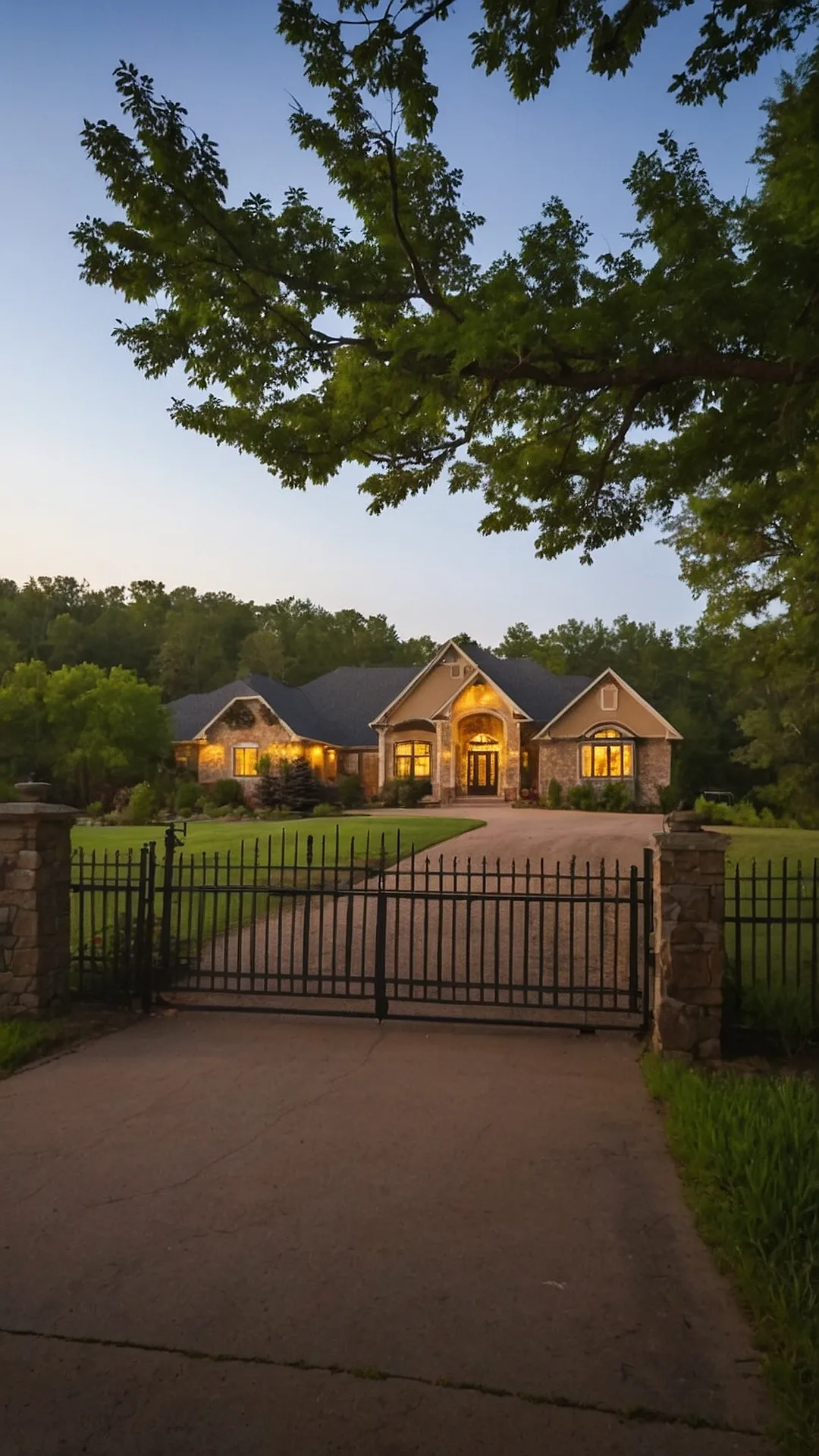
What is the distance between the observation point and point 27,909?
8148mm

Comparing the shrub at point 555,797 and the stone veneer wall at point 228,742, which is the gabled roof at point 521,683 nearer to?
the shrub at point 555,797

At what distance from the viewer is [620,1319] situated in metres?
3.86

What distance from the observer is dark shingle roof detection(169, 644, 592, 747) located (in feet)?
131

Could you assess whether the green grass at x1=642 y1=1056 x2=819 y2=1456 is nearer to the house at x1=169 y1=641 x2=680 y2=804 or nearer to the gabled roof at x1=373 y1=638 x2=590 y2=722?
the house at x1=169 y1=641 x2=680 y2=804

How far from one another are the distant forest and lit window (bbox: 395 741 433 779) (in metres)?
15.8

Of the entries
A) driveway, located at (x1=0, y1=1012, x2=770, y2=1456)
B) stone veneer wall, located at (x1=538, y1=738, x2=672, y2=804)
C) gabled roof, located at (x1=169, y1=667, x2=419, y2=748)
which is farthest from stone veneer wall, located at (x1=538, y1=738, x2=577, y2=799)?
driveway, located at (x1=0, y1=1012, x2=770, y2=1456)

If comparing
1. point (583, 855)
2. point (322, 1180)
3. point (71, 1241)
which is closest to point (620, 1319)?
point (322, 1180)

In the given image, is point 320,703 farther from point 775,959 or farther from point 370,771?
point 775,959

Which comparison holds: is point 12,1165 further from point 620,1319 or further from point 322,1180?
point 620,1319

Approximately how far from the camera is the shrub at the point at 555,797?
3475 centimetres

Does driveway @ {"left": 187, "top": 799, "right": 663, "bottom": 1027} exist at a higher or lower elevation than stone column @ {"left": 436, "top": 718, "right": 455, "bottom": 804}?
lower

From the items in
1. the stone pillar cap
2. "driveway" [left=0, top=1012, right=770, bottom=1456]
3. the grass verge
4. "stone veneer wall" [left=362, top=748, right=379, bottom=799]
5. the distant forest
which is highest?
the distant forest

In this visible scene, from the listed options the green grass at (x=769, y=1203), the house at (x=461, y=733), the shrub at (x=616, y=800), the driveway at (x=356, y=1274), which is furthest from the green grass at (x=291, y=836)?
the green grass at (x=769, y=1203)

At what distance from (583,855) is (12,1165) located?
14771 mm
